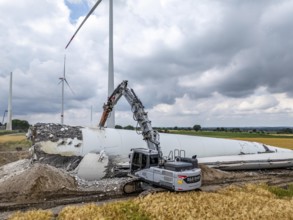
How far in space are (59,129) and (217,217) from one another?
16585 mm

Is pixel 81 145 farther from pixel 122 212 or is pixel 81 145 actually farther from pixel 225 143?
pixel 225 143

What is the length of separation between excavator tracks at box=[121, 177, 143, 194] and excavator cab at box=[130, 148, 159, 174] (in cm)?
87

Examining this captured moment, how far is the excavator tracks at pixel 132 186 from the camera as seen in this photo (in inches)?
806

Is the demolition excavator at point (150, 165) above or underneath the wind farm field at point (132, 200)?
above

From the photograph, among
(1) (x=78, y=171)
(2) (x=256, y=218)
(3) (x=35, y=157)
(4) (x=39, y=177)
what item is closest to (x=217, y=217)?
(2) (x=256, y=218)

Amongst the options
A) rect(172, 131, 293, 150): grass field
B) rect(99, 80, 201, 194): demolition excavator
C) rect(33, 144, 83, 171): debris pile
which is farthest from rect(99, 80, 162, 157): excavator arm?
rect(172, 131, 293, 150): grass field

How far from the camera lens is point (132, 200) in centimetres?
1576

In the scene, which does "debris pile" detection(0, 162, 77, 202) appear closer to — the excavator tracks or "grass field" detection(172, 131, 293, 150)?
the excavator tracks

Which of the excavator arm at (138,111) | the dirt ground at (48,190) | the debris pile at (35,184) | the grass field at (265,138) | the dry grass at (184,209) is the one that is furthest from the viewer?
the grass field at (265,138)

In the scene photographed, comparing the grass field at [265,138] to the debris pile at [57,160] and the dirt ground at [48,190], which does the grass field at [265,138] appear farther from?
the dirt ground at [48,190]

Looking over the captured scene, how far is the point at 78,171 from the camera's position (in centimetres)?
2466

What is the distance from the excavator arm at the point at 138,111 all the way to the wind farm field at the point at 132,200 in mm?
4213

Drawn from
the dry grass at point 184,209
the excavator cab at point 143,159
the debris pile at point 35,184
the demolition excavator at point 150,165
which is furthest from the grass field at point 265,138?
the dry grass at point 184,209

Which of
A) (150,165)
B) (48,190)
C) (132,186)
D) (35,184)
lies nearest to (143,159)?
(150,165)
